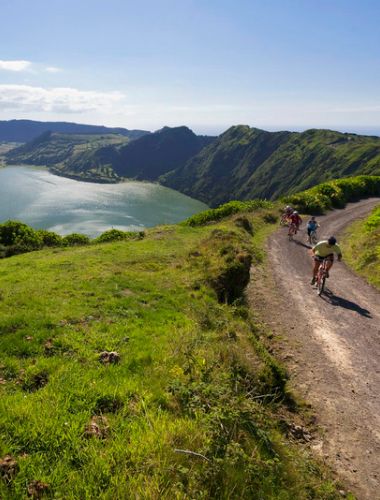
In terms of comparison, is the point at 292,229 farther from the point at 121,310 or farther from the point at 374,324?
the point at 121,310

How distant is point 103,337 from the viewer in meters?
10.7

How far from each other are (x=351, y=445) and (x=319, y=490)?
253 cm

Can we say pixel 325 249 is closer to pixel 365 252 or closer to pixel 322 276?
pixel 322 276

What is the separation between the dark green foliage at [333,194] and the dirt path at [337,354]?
26.1 metres

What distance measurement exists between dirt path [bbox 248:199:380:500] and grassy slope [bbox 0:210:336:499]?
3.45 ft

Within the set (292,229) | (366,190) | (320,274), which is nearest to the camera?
(320,274)

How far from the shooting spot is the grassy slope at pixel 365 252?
23125 mm

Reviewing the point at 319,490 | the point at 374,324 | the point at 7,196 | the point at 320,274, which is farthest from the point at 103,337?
the point at 7,196

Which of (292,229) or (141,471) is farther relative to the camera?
(292,229)

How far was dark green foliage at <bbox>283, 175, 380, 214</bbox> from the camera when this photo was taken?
4950cm

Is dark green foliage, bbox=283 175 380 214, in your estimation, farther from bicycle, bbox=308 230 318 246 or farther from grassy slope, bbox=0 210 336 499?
grassy slope, bbox=0 210 336 499

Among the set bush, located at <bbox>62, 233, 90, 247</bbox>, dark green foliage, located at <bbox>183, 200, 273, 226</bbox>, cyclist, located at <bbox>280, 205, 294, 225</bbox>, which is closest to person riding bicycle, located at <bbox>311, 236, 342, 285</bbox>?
cyclist, located at <bbox>280, 205, 294, 225</bbox>

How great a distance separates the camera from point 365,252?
26172mm

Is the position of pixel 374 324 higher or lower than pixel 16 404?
lower
